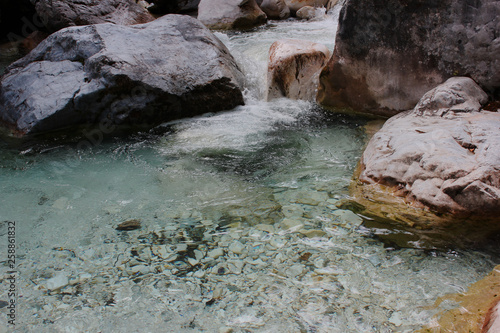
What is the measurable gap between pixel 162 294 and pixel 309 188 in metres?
1.85

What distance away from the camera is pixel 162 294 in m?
2.60

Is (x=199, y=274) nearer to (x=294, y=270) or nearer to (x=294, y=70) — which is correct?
(x=294, y=270)

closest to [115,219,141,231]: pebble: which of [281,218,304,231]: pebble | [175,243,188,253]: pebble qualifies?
[175,243,188,253]: pebble

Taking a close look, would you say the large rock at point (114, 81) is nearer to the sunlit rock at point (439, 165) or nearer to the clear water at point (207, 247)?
the clear water at point (207, 247)

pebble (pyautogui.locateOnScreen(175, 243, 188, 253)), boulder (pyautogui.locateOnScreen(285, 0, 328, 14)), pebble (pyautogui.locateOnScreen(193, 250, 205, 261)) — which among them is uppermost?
boulder (pyautogui.locateOnScreen(285, 0, 328, 14))

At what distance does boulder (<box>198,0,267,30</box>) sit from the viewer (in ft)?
37.0

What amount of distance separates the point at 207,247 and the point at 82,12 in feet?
23.4

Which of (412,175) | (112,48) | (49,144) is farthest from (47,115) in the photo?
(412,175)

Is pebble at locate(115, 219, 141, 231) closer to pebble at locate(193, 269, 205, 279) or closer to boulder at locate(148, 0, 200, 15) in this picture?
pebble at locate(193, 269, 205, 279)

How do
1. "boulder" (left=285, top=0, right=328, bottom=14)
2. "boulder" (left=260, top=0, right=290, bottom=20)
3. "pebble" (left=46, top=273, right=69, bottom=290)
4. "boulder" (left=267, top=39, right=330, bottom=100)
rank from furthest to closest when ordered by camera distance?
"boulder" (left=285, top=0, right=328, bottom=14), "boulder" (left=260, top=0, right=290, bottom=20), "boulder" (left=267, top=39, right=330, bottom=100), "pebble" (left=46, top=273, right=69, bottom=290)

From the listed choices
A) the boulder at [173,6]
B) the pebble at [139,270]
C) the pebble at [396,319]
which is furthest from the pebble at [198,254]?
the boulder at [173,6]

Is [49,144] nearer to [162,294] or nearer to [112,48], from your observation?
[112,48]

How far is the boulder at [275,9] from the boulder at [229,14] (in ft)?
3.32

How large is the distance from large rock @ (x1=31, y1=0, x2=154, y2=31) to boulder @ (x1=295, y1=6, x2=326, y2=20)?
5.93m
